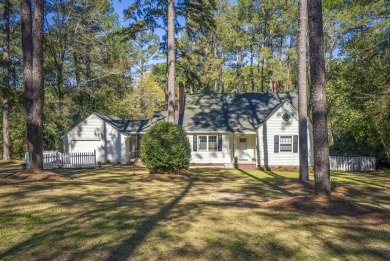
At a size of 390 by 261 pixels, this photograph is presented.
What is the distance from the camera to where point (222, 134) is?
2545 centimetres

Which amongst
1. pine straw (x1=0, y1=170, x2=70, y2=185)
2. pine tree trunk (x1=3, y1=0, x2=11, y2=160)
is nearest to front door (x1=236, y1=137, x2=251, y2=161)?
pine straw (x1=0, y1=170, x2=70, y2=185)

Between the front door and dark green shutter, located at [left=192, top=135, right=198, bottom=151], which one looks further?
the front door

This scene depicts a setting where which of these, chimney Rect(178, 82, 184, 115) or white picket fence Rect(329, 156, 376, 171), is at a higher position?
chimney Rect(178, 82, 184, 115)

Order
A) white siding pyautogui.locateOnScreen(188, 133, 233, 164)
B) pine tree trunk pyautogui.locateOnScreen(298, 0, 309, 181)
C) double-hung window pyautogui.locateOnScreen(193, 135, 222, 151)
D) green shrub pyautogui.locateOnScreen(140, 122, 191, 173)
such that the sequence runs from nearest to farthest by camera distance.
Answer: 1. pine tree trunk pyautogui.locateOnScreen(298, 0, 309, 181)
2. green shrub pyautogui.locateOnScreen(140, 122, 191, 173)
3. white siding pyautogui.locateOnScreen(188, 133, 233, 164)
4. double-hung window pyautogui.locateOnScreen(193, 135, 222, 151)

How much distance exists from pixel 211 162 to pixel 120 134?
26.4 ft

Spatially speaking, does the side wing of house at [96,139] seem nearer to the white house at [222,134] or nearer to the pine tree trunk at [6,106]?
the white house at [222,134]

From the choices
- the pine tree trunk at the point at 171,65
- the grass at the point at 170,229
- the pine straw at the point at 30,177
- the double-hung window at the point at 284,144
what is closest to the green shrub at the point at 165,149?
the pine tree trunk at the point at 171,65

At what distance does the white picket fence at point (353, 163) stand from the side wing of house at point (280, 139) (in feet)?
11.8

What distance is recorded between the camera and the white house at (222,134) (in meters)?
24.4

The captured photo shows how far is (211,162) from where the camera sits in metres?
25.5

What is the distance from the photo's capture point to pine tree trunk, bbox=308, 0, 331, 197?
900 centimetres

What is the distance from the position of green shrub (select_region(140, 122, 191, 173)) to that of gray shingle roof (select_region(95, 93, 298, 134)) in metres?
9.40

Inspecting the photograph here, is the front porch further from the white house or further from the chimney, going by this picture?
the chimney

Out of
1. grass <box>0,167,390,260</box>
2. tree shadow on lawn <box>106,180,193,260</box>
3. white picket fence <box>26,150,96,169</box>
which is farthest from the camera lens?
white picket fence <box>26,150,96,169</box>
